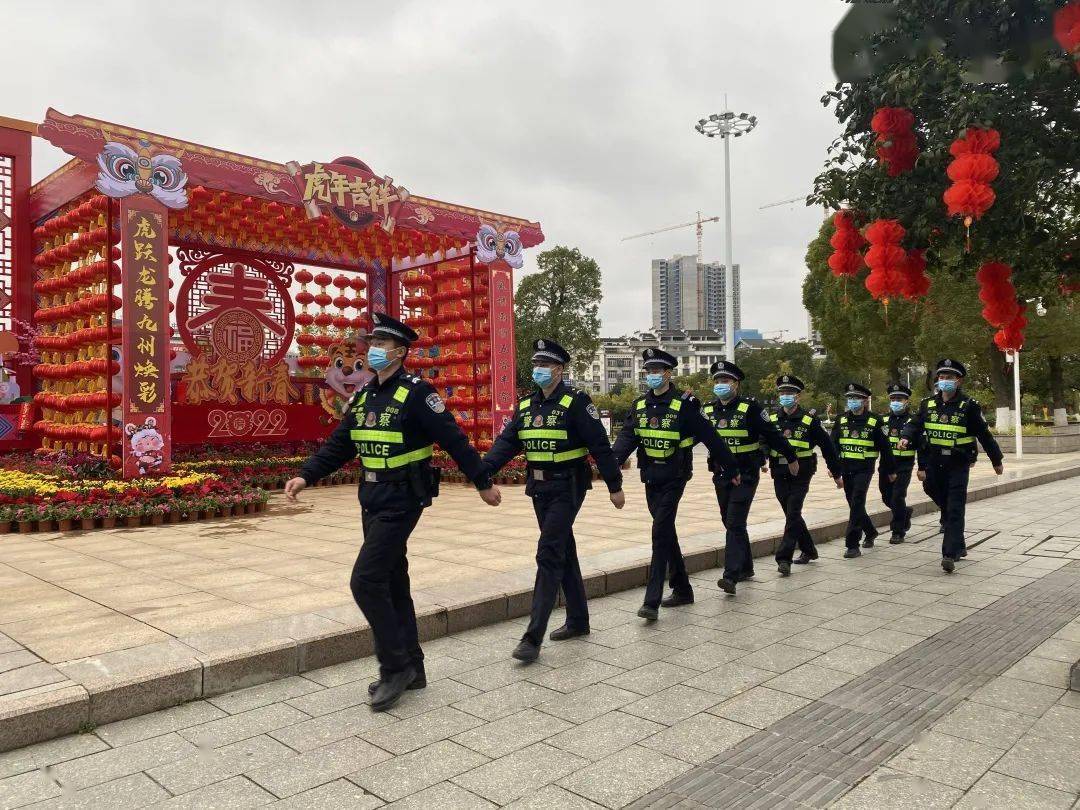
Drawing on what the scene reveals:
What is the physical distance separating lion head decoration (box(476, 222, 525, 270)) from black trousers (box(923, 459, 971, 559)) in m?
9.15

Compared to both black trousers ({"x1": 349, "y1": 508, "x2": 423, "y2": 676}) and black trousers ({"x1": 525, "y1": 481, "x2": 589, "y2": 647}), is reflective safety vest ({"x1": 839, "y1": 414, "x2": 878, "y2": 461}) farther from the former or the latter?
black trousers ({"x1": 349, "y1": 508, "x2": 423, "y2": 676})

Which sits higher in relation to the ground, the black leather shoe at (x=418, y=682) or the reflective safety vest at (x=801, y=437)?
the reflective safety vest at (x=801, y=437)

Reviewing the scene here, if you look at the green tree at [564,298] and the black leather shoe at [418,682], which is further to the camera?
the green tree at [564,298]

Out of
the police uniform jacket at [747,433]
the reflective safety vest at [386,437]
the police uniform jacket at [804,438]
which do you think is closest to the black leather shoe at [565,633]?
the reflective safety vest at [386,437]

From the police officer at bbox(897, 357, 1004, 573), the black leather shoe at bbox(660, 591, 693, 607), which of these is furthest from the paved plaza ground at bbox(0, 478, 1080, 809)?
the police officer at bbox(897, 357, 1004, 573)

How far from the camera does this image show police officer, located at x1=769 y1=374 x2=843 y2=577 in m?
6.80

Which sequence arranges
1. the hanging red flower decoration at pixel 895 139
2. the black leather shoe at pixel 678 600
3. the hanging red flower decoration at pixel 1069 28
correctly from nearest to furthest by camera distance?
the hanging red flower decoration at pixel 1069 28
the hanging red flower decoration at pixel 895 139
the black leather shoe at pixel 678 600

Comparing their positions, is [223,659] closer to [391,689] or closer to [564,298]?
[391,689]

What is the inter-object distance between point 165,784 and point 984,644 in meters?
4.33

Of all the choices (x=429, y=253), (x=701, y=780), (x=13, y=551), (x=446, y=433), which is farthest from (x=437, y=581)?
(x=429, y=253)

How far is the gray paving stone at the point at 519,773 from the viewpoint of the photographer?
9.36 ft

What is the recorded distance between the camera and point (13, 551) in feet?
25.0

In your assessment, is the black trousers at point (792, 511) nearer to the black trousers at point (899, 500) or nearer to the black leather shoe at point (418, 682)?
the black trousers at point (899, 500)

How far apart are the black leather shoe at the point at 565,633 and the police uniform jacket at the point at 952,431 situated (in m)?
4.21
